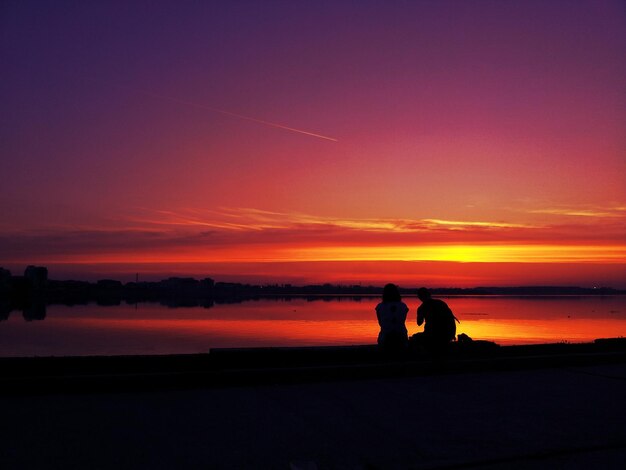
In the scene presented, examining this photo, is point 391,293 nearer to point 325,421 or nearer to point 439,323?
point 439,323

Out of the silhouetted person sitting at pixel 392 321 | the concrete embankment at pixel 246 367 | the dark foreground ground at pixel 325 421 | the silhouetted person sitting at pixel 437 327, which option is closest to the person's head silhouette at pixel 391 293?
the silhouetted person sitting at pixel 392 321

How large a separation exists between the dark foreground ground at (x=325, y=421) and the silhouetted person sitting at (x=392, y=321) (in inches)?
43.7

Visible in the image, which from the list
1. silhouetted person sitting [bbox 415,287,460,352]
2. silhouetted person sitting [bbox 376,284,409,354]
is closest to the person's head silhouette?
silhouetted person sitting [bbox 376,284,409,354]

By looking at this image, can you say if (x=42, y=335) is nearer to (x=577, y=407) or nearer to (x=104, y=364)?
(x=104, y=364)

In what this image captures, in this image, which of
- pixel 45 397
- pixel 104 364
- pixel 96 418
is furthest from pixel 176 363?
pixel 96 418

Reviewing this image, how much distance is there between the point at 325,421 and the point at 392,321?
14.4ft

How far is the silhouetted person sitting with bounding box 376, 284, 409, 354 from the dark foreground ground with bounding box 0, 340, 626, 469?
3.64 ft

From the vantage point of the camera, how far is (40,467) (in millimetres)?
4766

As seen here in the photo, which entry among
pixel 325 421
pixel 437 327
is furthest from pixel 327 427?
pixel 437 327

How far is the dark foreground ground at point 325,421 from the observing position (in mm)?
5023

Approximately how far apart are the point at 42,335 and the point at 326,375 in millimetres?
49506

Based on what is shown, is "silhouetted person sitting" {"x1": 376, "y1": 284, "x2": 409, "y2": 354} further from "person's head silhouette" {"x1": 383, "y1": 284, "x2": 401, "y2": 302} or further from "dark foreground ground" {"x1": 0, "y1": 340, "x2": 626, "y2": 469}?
"dark foreground ground" {"x1": 0, "y1": 340, "x2": 626, "y2": 469}

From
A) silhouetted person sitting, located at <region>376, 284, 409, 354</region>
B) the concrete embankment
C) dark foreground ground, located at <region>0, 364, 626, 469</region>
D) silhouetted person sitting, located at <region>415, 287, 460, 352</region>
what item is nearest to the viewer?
dark foreground ground, located at <region>0, 364, 626, 469</region>

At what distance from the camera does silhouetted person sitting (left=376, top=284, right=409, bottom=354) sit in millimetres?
10328
